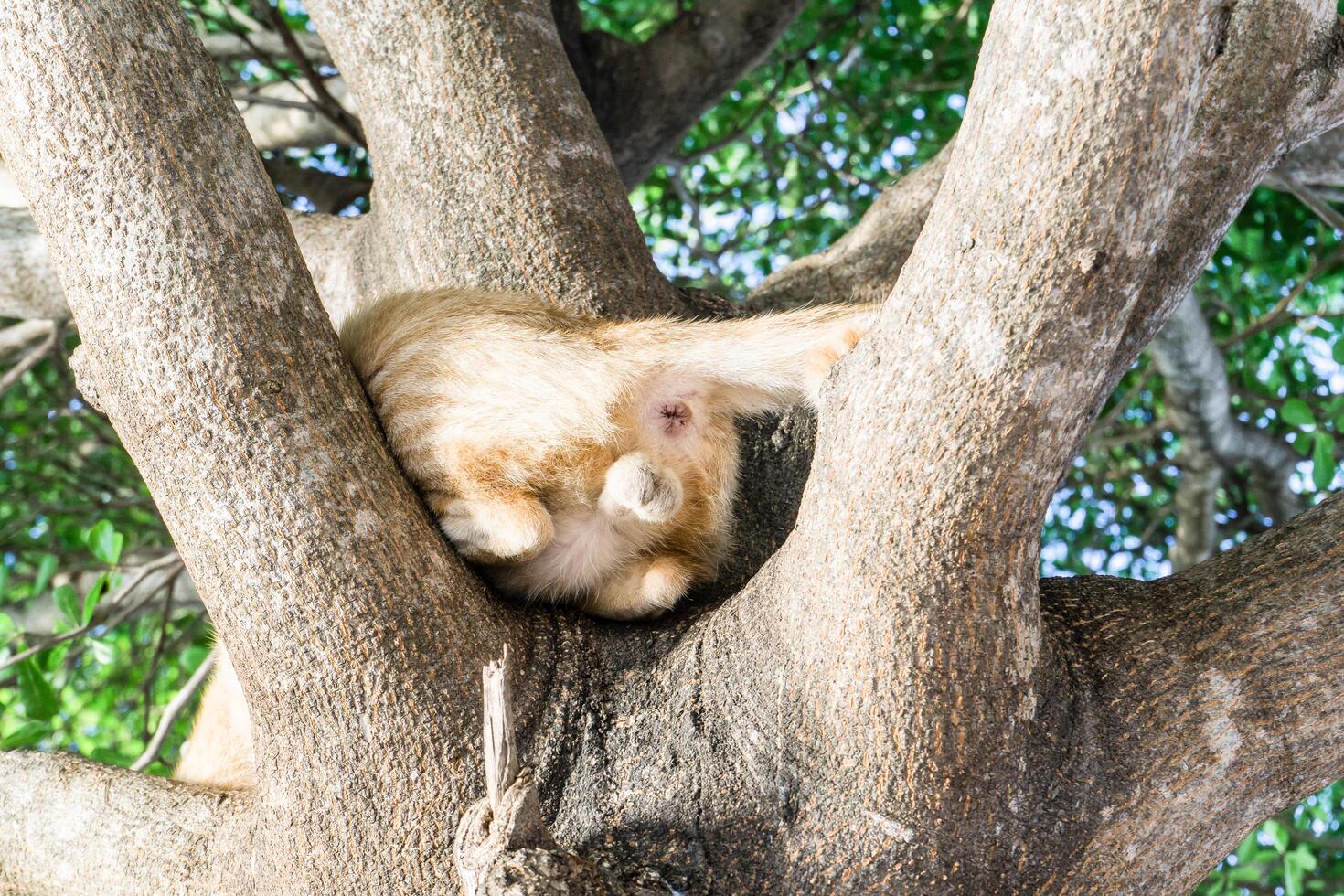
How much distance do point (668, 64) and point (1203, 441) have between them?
1.94 m

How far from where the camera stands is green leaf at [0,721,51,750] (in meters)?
2.31

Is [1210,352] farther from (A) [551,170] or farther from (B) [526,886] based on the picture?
(B) [526,886]

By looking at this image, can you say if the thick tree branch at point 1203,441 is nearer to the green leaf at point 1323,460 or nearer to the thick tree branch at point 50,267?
the green leaf at point 1323,460

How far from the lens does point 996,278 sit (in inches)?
46.1

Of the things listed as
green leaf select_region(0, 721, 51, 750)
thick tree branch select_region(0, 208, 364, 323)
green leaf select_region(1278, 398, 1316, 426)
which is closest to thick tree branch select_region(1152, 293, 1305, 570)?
green leaf select_region(1278, 398, 1316, 426)

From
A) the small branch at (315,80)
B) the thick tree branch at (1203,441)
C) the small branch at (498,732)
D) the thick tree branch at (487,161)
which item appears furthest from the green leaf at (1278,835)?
the small branch at (315,80)

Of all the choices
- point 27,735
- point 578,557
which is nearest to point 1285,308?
point 578,557

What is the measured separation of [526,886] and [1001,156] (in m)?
0.87

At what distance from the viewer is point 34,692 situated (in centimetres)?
235

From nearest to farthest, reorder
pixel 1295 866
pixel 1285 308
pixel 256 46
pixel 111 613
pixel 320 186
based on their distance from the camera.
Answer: pixel 1295 866
pixel 111 613
pixel 1285 308
pixel 256 46
pixel 320 186

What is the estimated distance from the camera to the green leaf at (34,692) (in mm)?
2354

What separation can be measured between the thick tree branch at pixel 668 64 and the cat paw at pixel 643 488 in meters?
1.94

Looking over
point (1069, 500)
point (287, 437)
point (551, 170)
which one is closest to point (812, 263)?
point (551, 170)

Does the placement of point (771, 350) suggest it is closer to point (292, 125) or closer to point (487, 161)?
point (487, 161)
